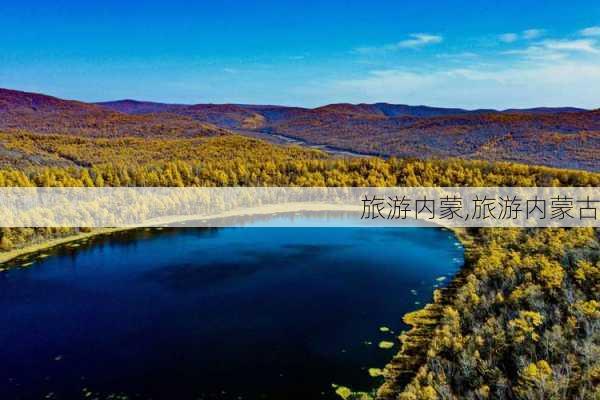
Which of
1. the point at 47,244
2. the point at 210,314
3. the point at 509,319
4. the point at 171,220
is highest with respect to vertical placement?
the point at 509,319

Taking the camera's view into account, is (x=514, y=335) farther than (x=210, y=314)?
No

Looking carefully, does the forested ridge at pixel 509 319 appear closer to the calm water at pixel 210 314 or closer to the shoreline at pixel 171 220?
the shoreline at pixel 171 220

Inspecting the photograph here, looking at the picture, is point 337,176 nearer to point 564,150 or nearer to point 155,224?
point 155,224

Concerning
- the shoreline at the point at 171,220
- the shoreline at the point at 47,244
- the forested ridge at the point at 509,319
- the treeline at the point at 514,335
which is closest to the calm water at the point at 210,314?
the forested ridge at the point at 509,319

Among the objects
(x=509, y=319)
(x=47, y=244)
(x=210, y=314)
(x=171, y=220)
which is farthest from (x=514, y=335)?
(x=171, y=220)

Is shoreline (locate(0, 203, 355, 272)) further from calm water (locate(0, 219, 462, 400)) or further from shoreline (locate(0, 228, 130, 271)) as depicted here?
calm water (locate(0, 219, 462, 400))

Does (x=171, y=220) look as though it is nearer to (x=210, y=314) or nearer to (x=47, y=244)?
(x=47, y=244)

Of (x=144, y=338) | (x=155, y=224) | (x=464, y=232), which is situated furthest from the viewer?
(x=155, y=224)

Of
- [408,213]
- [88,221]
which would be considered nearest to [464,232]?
[408,213]
